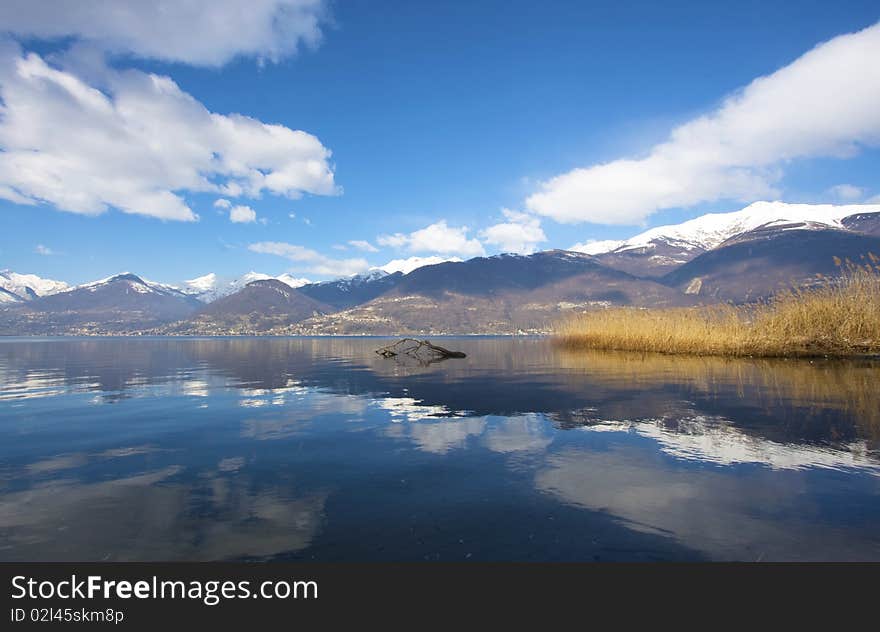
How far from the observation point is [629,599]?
4.84m

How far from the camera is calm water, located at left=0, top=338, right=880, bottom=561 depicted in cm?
588

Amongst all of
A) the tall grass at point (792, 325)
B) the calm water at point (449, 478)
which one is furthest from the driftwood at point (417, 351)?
the calm water at point (449, 478)

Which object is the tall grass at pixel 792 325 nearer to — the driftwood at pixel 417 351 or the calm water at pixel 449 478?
the calm water at pixel 449 478

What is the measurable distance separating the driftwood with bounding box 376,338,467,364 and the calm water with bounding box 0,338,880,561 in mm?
29179

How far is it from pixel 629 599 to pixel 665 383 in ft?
62.8

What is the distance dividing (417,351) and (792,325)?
105 feet

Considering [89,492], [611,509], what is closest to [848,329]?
[611,509]

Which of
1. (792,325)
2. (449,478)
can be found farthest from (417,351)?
(449,478)

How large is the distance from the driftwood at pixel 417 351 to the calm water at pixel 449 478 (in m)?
29.2

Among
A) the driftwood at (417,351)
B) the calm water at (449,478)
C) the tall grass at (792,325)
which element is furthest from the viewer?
the driftwood at (417,351)

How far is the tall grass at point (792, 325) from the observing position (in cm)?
3200

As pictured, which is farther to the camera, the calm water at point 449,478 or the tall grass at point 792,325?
the tall grass at point 792,325

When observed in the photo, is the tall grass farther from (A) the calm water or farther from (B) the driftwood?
(B) the driftwood

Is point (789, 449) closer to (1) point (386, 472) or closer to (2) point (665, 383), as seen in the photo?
(1) point (386, 472)
